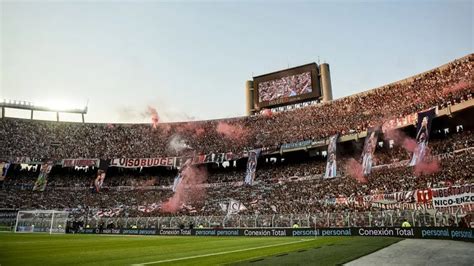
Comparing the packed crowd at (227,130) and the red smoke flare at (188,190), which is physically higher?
the packed crowd at (227,130)

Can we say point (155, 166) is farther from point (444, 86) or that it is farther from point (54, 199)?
point (444, 86)

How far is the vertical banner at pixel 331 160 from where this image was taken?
44.3 metres

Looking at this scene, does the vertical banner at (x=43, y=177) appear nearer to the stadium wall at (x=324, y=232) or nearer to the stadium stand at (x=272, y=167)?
the stadium stand at (x=272, y=167)

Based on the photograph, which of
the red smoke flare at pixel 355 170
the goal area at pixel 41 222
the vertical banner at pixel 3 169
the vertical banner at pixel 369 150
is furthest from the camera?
the vertical banner at pixel 3 169

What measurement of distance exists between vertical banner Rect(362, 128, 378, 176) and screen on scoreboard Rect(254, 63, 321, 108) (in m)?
16.2

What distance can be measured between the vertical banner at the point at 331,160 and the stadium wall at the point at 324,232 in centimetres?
1493

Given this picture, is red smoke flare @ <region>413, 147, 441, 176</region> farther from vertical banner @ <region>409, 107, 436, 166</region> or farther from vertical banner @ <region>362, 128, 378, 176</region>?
vertical banner @ <region>362, 128, 378, 176</region>

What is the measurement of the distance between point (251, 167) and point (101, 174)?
1028 inches

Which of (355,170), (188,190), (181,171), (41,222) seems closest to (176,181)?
(181,171)

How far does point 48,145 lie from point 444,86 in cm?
6244

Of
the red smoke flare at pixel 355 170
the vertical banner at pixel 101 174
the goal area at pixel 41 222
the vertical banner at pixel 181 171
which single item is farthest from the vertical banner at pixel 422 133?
the vertical banner at pixel 101 174

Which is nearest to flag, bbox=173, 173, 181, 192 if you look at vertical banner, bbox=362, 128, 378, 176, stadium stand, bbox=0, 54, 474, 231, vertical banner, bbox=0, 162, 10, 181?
stadium stand, bbox=0, 54, 474, 231

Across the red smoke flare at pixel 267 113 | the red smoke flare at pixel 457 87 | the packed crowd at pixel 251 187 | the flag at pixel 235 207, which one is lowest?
the flag at pixel 235 207

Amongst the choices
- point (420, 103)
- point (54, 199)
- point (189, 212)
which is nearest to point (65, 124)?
point (54, 199)
